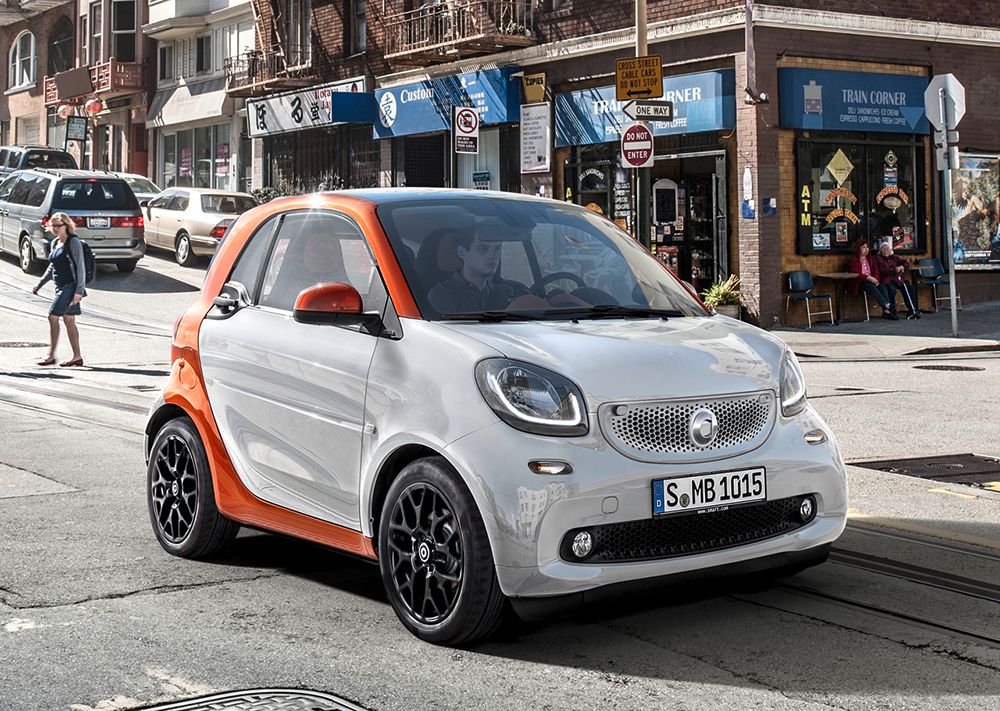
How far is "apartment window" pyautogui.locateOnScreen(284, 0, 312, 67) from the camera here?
117 feet

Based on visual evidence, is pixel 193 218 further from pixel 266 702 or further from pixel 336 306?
pixel 266 702

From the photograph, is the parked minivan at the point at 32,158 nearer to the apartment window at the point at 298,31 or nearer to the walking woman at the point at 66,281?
the apartment window at the point at 298,31

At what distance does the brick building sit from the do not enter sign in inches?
184

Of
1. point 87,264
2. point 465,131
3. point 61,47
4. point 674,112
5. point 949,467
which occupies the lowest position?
point 949,467

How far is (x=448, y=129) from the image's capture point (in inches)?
1185

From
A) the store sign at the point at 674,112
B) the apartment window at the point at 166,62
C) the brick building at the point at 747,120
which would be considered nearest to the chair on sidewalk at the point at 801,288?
the brick building at the point at 747,120

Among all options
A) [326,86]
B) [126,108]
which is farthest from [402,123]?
[126,108]

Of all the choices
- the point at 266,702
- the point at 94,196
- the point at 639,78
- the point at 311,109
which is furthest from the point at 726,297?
the point at 266,702

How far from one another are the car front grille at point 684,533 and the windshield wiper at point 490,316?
1010 millimetres

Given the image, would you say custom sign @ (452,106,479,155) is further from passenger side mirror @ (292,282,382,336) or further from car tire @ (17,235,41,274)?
passenger side mirror @ (292,282,382,336)

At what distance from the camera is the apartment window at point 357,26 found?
33531 millimetres

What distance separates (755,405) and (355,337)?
1.55 metres

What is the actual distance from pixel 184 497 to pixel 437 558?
76.4 inches

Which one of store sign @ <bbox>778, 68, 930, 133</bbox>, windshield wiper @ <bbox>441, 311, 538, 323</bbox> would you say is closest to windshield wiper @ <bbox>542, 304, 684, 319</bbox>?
windshield wiper @ <bbox>441, 311, 538, 323</bbox>
